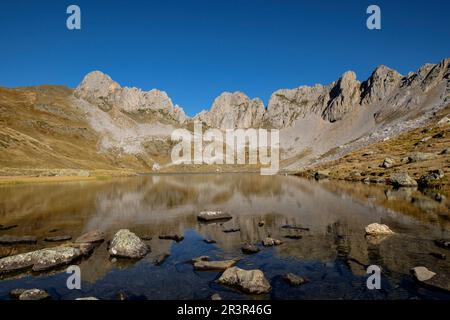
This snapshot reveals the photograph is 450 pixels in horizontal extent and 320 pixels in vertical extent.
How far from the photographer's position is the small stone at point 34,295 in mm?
18903

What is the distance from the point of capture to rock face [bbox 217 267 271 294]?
20.2 metres

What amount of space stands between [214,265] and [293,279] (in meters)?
6.51

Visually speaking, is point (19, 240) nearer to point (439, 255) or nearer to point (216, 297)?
point (216, 297)

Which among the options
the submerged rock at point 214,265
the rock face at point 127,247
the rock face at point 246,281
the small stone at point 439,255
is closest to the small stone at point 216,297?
the rock face at point 246,281

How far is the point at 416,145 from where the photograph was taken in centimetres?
15488

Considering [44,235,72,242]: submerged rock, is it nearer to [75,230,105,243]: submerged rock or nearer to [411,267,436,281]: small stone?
[75,230,105,243]: submerged rock

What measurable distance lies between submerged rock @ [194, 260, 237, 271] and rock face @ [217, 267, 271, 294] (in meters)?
2.86

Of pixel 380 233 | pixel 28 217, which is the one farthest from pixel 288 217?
pixel 28 217

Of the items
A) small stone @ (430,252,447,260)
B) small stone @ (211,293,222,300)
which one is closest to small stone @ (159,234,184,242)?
small stone @ (211,293,222,300)

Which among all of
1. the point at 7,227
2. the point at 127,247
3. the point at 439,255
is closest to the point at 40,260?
the point at 127,247

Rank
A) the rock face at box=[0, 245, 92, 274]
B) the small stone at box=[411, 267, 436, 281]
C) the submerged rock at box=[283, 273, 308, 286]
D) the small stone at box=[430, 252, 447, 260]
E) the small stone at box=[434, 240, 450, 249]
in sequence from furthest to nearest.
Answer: the small stone at box=[434, 240, 450, 249]
the small stone at box=[430, 252, 447, 260]
the rock face at box=[0, 245, 92, 274]
the submerged rock at box=[283, 273, 308, 286]
the small stone at box=[411, 267, 436, 281]

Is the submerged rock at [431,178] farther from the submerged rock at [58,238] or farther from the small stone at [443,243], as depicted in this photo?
the submerged rock at [58,238]
